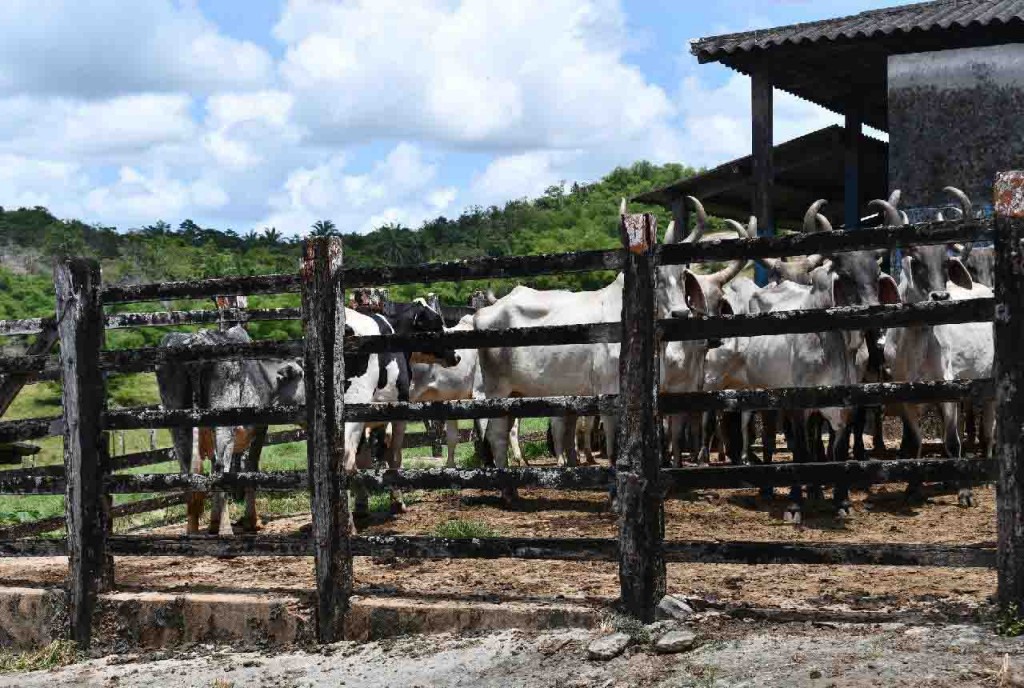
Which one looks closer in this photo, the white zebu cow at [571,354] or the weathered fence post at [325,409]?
the weathered fence post at [325,409]

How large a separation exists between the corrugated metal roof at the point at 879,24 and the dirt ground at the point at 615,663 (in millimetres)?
10993

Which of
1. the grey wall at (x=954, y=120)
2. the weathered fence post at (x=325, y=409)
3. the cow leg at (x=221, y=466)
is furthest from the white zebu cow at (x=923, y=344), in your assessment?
the cow leg at (x=221, y=466)

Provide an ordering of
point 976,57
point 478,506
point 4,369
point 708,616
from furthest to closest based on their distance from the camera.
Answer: point 976,57
point 478,506
point 4,369
point 708,616

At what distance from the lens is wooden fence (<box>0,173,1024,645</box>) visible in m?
5.16

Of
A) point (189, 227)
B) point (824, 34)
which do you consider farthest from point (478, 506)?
point (189, 227)

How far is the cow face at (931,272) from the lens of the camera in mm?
9641

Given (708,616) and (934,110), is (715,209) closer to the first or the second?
(934,110)

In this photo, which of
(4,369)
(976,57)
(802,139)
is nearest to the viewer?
(4,369)

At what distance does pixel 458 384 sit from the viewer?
44.8ft

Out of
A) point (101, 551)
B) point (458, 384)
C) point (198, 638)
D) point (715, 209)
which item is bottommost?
point (198, 638)

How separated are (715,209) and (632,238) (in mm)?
18924

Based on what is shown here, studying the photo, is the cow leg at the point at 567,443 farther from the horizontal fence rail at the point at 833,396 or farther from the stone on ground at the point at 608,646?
the stone on ground at the point at 608,646

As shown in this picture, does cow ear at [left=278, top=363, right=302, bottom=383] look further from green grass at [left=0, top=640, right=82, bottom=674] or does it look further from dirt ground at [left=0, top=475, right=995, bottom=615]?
green grass at [left=0, top=640, right=82, bottom=674]

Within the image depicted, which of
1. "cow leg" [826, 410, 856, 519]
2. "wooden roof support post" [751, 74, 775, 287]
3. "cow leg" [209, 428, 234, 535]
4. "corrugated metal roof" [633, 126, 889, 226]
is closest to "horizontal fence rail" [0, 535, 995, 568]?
"cow leg" [209, 428, 234, 535]
